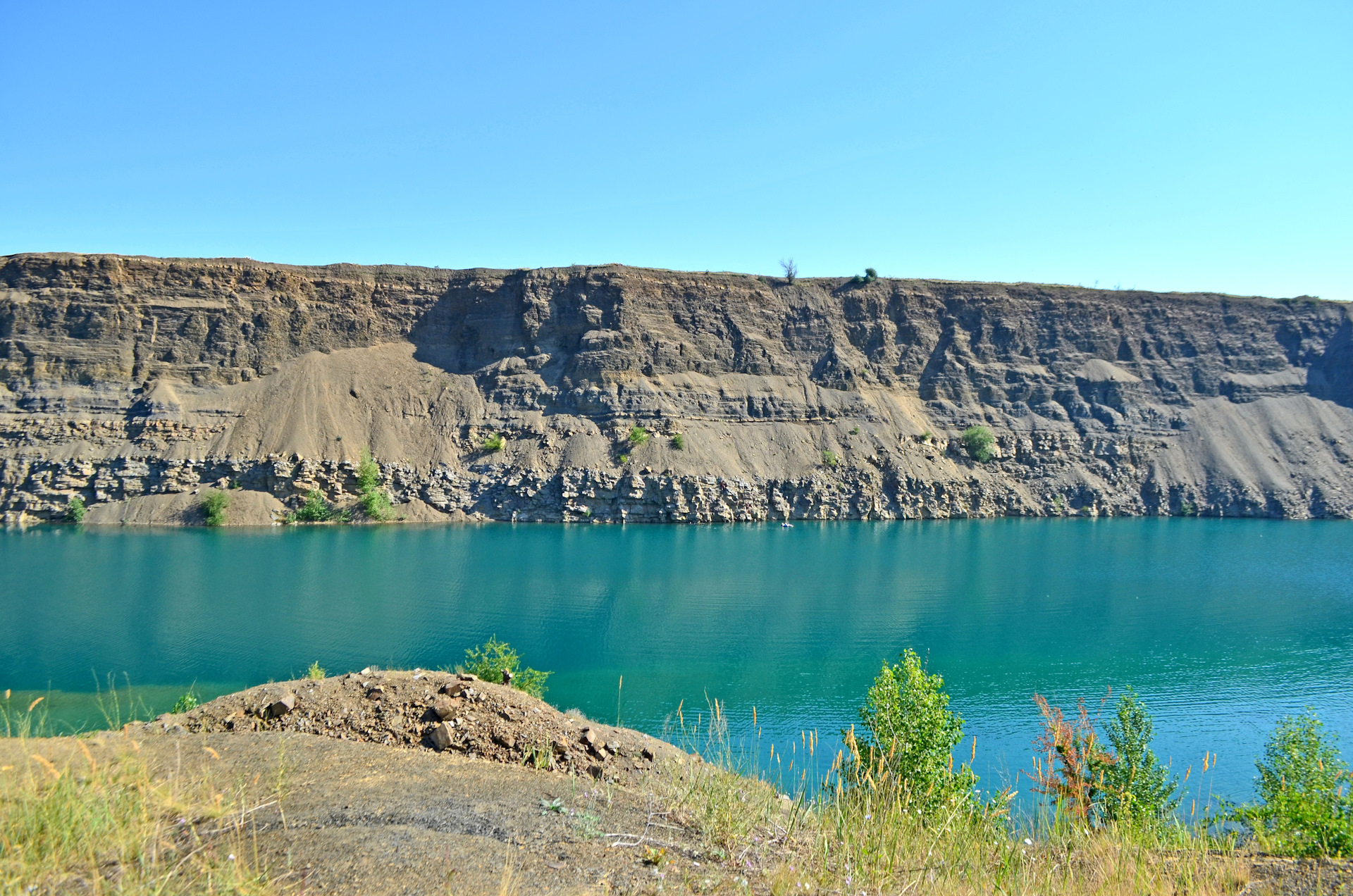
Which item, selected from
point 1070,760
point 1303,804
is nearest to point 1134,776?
point 1303,804

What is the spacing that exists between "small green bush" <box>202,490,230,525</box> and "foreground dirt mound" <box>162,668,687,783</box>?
4954cm

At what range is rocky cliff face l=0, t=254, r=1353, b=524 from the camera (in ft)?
191

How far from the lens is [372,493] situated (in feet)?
183

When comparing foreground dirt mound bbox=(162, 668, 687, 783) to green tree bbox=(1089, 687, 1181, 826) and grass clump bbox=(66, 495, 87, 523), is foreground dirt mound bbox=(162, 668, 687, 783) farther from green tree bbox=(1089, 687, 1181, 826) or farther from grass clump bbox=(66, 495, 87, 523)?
grass clump bbox=(66, 495, 87, 523)

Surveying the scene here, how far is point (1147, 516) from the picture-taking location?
218 feet

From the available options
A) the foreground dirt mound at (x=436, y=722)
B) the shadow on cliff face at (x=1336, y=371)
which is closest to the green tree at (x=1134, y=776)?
the foreground dirt mound at (x=436, y=722)

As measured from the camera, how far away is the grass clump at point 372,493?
55406mm

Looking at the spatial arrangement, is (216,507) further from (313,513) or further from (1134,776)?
(1134,776)

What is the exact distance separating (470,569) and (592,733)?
2924 cm

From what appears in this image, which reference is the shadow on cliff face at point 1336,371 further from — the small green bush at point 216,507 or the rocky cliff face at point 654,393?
the small green bush at point 216,507

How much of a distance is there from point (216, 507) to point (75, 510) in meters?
9.92

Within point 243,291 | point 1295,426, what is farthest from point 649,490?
point 1295,426

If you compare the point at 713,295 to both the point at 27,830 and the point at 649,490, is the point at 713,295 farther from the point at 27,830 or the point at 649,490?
the point at 27,830

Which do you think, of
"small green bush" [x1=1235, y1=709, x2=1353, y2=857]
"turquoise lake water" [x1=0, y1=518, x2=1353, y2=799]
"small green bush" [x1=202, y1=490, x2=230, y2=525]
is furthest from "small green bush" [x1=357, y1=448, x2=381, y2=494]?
"small green bush" [x1=1235, y1=709, x2=1353, y2=857]
